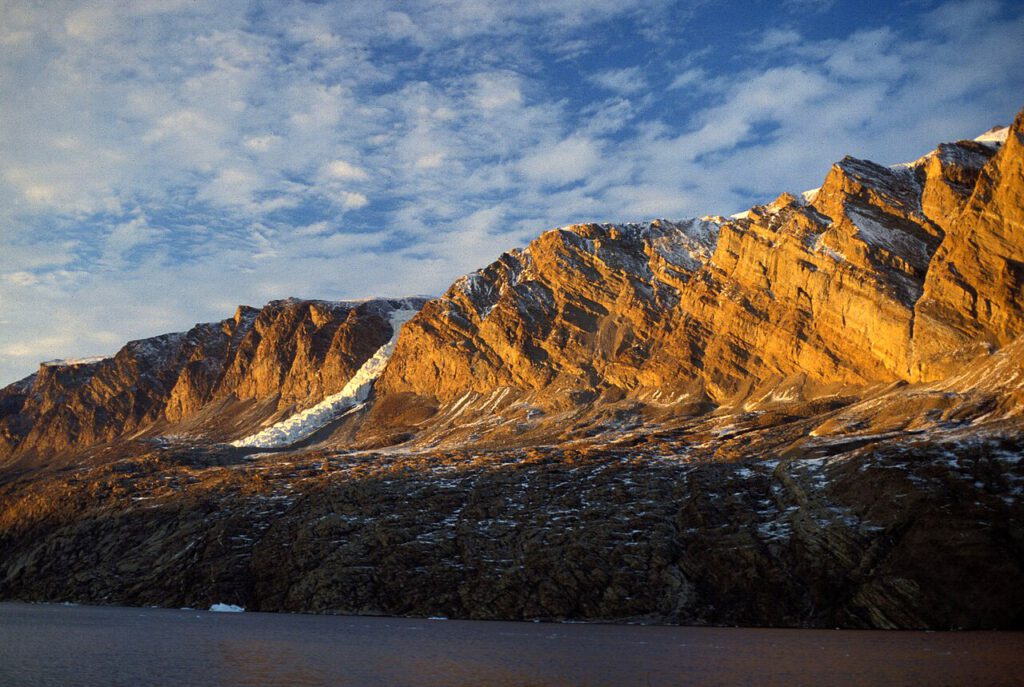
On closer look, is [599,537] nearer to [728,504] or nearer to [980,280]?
[728,504]

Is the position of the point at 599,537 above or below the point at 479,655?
above

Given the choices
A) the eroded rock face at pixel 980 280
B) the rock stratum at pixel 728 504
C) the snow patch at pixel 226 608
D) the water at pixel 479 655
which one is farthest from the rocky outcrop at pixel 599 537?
the eroded rock face at pixel 980 280

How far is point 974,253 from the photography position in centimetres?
16738

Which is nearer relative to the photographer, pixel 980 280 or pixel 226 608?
pixel 226 608

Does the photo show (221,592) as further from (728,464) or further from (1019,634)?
(1019,634)

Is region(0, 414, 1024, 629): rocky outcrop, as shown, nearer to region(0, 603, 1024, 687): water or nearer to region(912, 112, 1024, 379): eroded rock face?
region(0, 603, 1024, 687): water

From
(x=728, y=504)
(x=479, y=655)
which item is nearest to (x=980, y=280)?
(x=728, y=504)

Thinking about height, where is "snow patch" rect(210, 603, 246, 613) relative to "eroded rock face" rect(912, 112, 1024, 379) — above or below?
below

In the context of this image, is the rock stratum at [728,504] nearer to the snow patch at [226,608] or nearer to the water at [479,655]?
the snow patch at [226,608]

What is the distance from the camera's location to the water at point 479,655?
5853cm

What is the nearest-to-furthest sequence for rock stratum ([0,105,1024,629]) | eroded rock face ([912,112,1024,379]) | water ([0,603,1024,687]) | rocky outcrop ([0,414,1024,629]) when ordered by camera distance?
water ([0,603,1024,687]), rocky outcrop ([0,414,1024,629]), rock stratum ([0,105,1024,629]), eroded rock face ([912,112,1024,379])

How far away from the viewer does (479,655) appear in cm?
7300

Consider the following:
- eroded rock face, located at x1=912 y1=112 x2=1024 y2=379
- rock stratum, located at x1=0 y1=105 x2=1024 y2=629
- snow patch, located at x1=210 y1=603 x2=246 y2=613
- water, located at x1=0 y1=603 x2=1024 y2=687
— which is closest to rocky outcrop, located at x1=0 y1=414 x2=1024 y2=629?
rock stratum, located at x1=0 y1=105 x2=1024 y2=629

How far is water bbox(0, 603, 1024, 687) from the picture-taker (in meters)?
58.5
